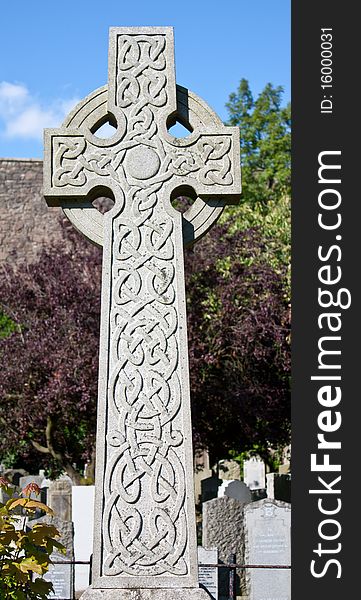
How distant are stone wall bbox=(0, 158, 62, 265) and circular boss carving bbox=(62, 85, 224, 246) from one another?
25.8 metres

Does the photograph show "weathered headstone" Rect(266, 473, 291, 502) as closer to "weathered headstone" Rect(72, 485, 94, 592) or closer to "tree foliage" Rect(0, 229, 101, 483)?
"tree foliage" Rect(0, 229, 101, 483)

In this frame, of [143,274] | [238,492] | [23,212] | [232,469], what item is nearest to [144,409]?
[143,274]

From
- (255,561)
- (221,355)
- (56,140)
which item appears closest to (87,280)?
(221,355)

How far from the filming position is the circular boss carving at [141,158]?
5.52 metres

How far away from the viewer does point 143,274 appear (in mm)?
5359

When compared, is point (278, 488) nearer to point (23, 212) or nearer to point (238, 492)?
point (238, 492)

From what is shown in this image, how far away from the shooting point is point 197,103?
571cm

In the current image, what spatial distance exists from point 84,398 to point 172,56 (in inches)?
396

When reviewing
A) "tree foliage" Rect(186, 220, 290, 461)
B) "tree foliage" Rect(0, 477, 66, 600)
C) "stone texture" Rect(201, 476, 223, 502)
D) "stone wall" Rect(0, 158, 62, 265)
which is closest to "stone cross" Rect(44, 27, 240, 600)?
"tree foliage" Rect(0, 477, 66, 600)

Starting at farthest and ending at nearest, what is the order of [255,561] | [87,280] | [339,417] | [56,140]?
[87,280] → [255,561] → [56,140] → [339,417]

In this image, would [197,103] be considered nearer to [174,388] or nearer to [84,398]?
[174,388]

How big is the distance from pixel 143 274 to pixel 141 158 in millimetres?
788

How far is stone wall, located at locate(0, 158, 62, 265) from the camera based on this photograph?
31.6 m

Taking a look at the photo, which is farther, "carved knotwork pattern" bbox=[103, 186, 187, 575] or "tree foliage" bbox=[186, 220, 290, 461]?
"tree foliage" bbox=[186, 220, 290, 461]
